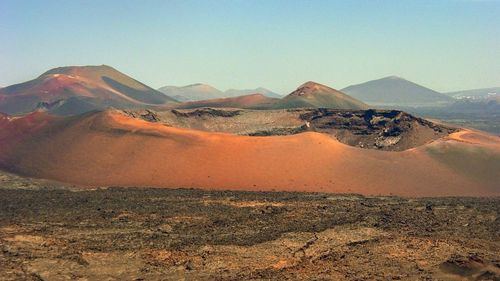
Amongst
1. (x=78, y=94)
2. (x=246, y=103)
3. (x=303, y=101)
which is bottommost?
(x=246, y=103)

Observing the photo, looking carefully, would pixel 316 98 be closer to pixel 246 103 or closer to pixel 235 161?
pixel 246 103

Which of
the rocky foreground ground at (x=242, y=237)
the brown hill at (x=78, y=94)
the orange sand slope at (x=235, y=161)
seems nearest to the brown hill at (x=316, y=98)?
the brown hill at (x=78, y=94)

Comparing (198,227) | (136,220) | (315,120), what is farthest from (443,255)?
(315,120)

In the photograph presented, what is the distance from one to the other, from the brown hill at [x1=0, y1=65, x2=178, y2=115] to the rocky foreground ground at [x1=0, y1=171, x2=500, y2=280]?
290ft

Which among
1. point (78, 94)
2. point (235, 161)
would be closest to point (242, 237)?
point (235, 161)

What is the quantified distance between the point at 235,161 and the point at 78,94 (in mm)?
115471

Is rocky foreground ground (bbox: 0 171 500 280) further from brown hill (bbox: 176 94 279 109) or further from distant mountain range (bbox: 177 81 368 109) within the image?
brown hill (bbox: 176 94 279 109)

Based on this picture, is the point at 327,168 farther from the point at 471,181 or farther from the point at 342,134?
the point at 342,134

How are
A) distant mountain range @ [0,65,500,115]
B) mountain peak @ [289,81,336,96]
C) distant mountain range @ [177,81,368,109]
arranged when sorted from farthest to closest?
mountain peak @ [289,81,336,96], distant mountain range @ [0,65,500,115], distant mountain range @ [177,81,368,109]

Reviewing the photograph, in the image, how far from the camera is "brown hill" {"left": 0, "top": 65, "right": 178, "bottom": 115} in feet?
409

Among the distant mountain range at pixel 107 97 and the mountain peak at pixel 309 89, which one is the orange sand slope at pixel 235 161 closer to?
the distant mountain range at pixel 107 97

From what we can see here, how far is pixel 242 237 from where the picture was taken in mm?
26047

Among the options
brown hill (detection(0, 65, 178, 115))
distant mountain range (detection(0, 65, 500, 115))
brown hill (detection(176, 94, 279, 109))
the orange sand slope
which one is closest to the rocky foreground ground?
the orange sand slope

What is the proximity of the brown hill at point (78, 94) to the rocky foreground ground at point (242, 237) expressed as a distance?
88392 millimetres
